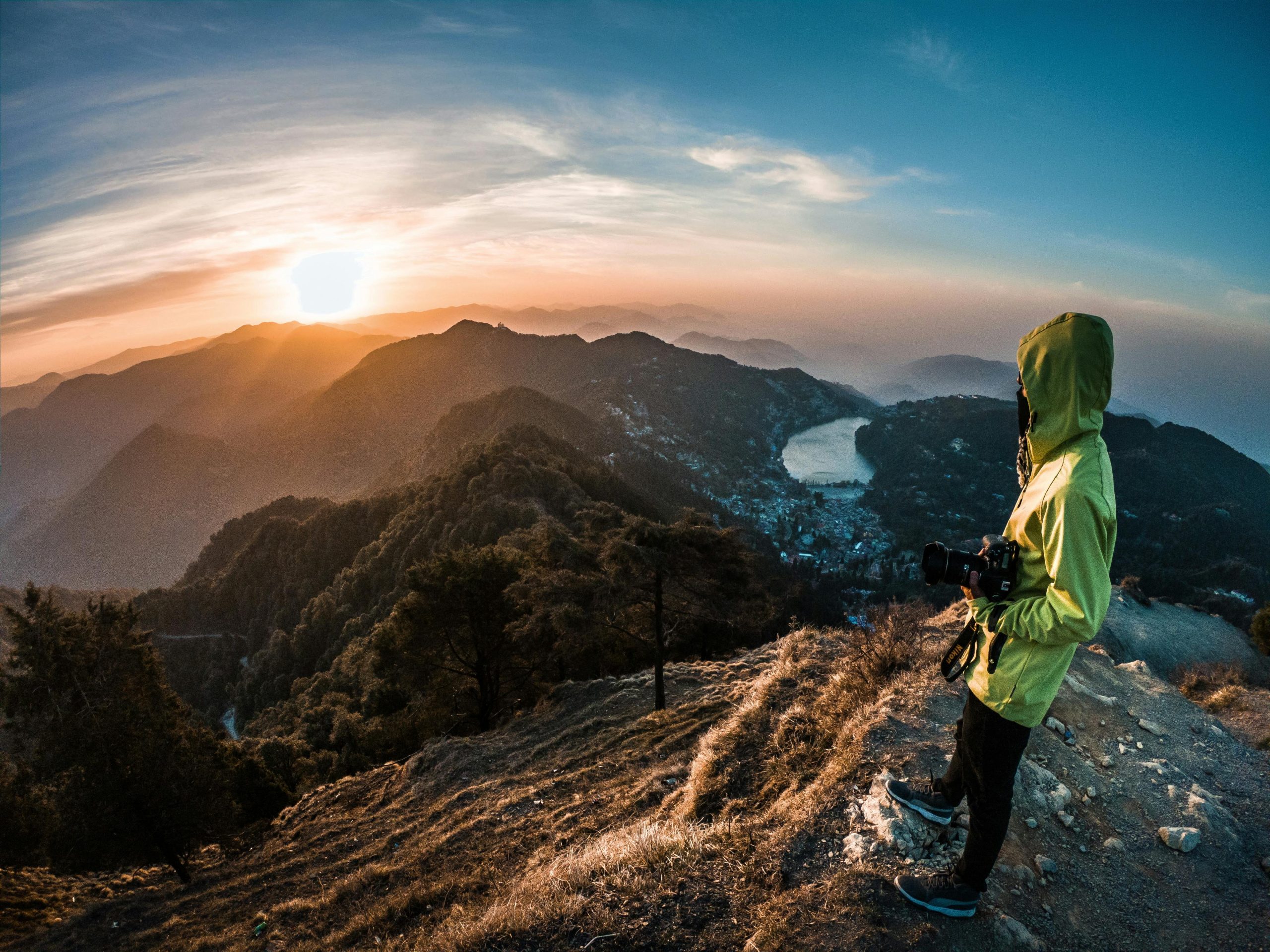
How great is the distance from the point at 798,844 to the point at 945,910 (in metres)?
1.11

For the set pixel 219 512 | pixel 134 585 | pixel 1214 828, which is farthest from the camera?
pixel 219 512

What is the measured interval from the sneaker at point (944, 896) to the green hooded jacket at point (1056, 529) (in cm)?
139

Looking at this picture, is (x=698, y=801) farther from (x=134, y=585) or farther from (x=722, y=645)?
(x=134, y=585)

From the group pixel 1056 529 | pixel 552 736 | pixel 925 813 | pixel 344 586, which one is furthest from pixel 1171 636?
pixel 344 586

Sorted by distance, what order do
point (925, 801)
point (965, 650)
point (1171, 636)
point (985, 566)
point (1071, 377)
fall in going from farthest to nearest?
point (1171, 636) < point (925, 801) < point (965, 650) < point (985, 566) < point (1071, 377)

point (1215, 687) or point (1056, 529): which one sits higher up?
point (1056, 529)

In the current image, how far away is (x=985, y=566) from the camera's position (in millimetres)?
3475

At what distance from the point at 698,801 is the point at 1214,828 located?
187 inches

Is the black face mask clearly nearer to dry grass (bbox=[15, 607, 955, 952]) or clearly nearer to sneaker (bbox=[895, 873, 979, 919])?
sneaker (bbox=[895, 873, 979, 919])

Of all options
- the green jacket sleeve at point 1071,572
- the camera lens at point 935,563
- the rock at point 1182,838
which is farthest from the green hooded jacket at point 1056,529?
the rock at point 1182,838

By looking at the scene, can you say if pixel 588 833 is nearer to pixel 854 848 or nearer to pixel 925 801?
pixel 854 848

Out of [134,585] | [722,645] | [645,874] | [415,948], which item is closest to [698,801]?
[645,874]

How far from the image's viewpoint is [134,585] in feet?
582

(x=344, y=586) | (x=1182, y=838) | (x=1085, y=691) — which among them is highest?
(x=1182, y=838)
